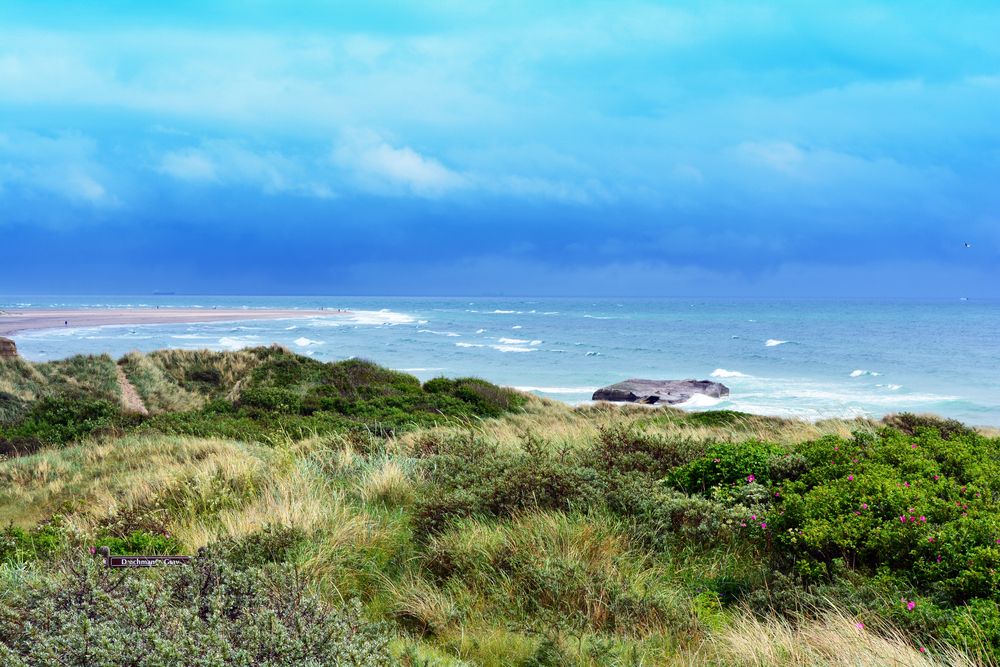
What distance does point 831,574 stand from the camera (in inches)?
→ 198

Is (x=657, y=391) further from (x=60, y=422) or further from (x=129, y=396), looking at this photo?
(x=60, y=422)

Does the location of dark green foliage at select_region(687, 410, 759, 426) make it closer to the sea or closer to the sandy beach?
the sea

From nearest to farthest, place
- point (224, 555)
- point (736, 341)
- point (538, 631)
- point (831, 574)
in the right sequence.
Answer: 1. point (538, 631)
2. point (224, 555)
3. point (831, 574)
4. point (736, 341)

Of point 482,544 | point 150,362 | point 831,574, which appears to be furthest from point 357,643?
point 150,362

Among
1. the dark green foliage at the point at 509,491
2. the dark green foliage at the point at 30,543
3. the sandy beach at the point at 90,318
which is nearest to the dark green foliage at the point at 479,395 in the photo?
the dark green foliage at the point at 509,491

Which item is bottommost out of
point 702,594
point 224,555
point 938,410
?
point 938,410

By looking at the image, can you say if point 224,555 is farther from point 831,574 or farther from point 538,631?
point 831,574

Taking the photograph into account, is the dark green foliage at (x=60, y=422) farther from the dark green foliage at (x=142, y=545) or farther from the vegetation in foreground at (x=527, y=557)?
the dark green foliage at (x=142, y=545)

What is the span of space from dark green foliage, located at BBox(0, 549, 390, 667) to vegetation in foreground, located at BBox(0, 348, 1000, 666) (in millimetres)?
15

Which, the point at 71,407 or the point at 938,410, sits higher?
the point at 71,407

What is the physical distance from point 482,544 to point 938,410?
113 ft

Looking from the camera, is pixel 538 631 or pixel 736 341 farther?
pixel 736 341

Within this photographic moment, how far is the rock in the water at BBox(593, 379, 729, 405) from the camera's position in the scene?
3331 cm

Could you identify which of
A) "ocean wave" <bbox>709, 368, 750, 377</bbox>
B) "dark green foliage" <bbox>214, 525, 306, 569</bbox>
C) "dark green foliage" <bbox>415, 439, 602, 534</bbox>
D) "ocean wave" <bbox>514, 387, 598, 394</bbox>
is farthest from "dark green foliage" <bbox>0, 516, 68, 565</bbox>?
"ocean wave" <bbox>709, 368, 750, 377</bbox>
